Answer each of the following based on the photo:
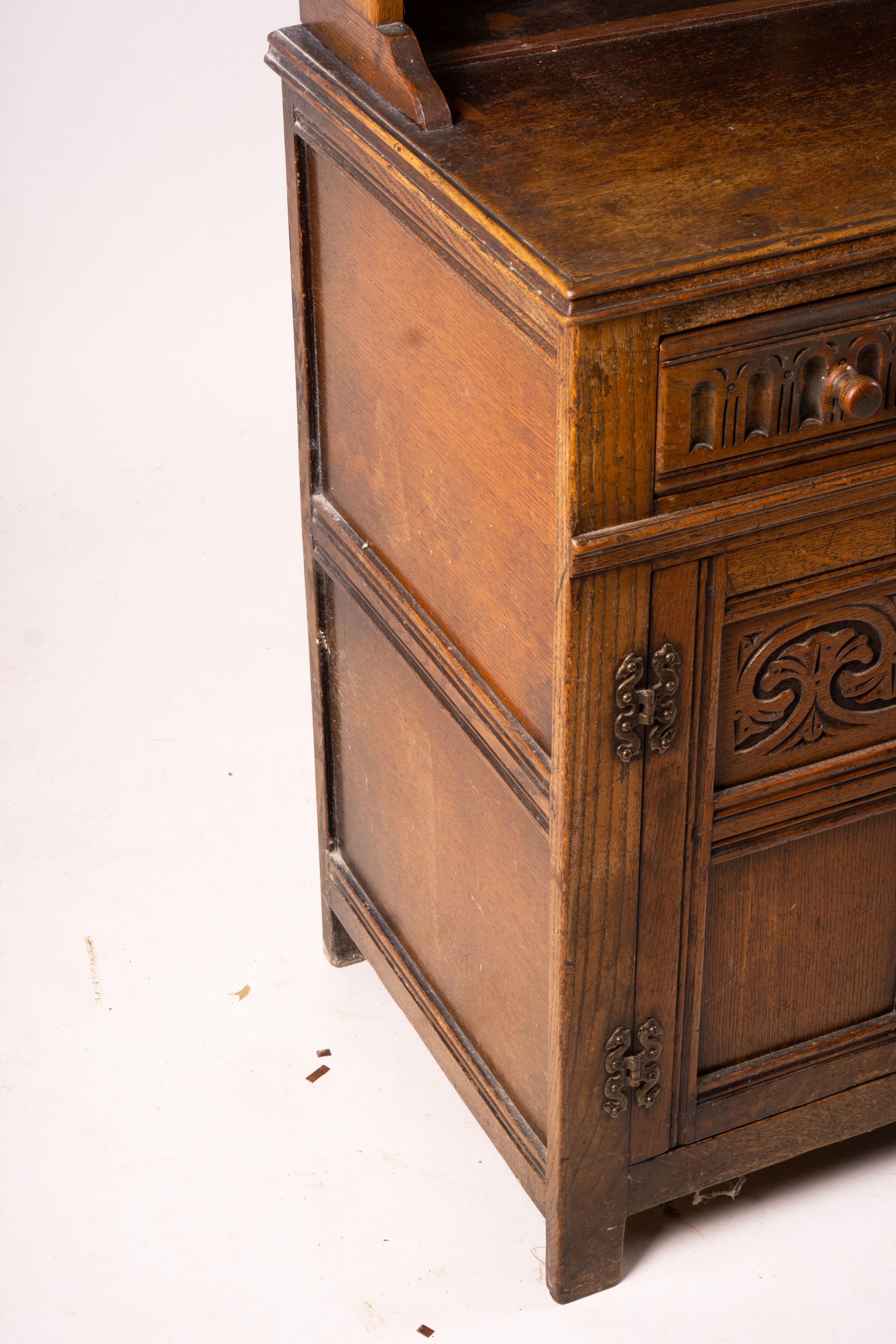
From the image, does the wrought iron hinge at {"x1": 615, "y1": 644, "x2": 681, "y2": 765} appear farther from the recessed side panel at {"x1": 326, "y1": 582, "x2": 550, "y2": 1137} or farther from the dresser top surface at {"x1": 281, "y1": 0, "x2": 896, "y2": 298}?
the dresser top surface at {"x1": 281, "y1": 0, "x2": 896, "y2": 298}

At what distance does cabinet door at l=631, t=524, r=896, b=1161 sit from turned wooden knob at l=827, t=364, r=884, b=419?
159mm

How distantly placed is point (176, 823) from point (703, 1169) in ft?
3.65

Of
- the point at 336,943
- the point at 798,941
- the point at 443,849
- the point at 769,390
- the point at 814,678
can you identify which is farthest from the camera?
the point at 336,943

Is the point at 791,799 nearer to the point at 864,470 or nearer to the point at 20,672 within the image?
the point at 864,470

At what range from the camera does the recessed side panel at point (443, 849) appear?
6.13 ft

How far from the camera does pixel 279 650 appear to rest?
311 cm

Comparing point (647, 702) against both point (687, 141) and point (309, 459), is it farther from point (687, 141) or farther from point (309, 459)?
point (309, 459)

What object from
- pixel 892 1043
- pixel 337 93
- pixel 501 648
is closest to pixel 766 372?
pixel 501 648

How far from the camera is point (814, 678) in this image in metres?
1.72

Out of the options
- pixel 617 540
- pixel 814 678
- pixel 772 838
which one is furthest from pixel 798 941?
pixel 617 540

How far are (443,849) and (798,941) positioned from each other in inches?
17.1

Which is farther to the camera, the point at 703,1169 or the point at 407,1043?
the point at 407,1043

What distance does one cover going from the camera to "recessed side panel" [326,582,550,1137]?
6.13 ft

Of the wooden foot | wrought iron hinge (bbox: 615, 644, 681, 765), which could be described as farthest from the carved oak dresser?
the wooden foot
